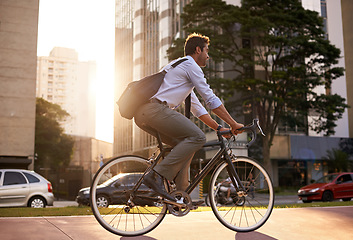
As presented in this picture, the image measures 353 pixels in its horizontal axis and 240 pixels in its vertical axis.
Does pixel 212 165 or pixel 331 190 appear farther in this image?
pixel 331 190

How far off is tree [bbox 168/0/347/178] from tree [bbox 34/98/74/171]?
1127 inches

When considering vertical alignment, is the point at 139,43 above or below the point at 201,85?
above

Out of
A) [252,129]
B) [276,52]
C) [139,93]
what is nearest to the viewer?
[139,93]

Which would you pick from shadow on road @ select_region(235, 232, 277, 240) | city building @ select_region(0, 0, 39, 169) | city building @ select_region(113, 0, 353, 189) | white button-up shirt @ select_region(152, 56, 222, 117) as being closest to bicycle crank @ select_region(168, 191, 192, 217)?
shadow on road @ select_region(235, 232, 277, 240)

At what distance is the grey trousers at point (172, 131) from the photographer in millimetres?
3615

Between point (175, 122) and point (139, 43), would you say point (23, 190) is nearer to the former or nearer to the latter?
point (175, 122)

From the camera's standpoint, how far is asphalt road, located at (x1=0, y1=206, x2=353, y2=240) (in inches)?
148

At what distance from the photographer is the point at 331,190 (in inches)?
778

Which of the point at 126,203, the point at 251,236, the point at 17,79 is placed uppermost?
the point at 17,79

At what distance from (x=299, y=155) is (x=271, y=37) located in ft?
49.9

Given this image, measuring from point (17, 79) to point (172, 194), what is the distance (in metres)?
29.7

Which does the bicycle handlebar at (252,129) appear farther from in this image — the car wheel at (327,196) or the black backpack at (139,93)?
the car wheel at (327,196)

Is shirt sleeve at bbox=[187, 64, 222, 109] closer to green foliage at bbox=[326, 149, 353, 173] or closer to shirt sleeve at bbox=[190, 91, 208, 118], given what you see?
shirt sleeve at bbox=[190, 91, 208, 118]

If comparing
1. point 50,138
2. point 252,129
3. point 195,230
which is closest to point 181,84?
point 252,129
